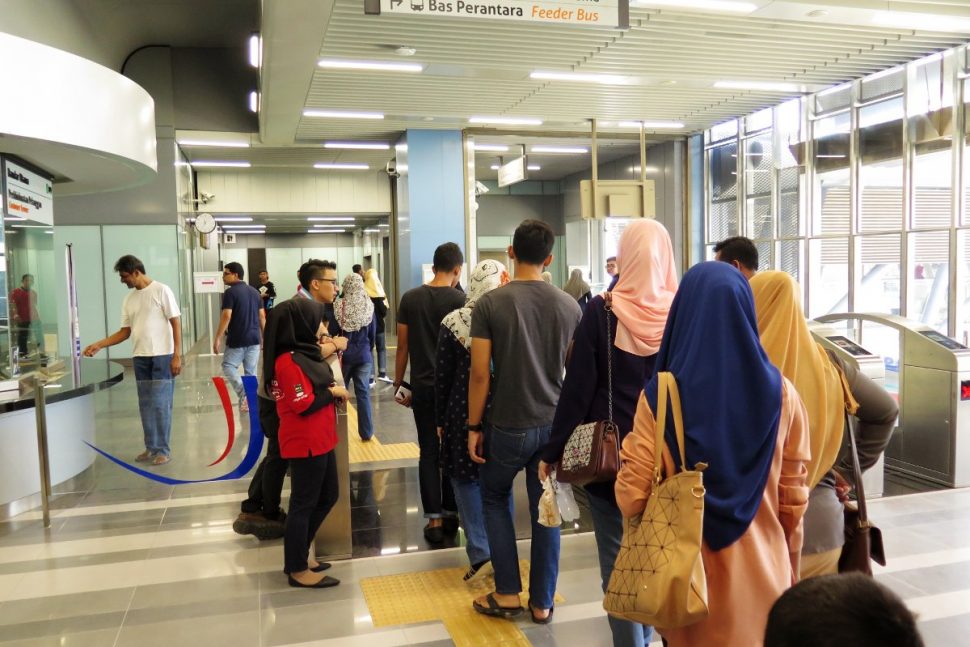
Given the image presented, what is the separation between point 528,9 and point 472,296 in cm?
226

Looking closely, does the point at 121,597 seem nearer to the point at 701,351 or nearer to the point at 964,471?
the point at 701,351

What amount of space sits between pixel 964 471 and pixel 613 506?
4.43 metres

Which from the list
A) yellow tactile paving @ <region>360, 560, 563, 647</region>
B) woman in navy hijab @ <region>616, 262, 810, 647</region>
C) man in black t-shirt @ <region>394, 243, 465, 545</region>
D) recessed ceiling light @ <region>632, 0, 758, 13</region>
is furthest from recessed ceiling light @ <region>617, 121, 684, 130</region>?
woman in navy hijab @ <region>616, 262, 810, 647</region>

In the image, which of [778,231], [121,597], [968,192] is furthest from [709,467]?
[778,231]

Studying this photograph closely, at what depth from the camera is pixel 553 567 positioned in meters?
3.43

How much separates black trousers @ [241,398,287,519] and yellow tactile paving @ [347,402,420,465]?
1539mm

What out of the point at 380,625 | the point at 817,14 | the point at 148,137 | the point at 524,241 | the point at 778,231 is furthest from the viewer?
the point at 778,231

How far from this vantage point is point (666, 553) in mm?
1701

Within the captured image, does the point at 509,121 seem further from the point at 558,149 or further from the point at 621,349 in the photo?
the point at 621,349

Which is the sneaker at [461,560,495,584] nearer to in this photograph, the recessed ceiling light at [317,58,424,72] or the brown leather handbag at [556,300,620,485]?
the brown leather handbag at [556,300,620,485]

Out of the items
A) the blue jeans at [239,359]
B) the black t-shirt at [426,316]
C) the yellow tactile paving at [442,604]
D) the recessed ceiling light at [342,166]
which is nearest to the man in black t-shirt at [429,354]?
the black t-shirt at [426,316]

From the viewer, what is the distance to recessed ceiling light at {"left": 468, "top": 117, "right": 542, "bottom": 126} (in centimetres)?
1246

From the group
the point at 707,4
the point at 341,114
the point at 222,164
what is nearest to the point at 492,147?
the point at 341,114

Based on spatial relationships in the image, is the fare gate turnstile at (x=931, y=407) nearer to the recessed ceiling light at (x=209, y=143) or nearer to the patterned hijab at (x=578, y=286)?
the patterned hijab at (x=578, y=286)
